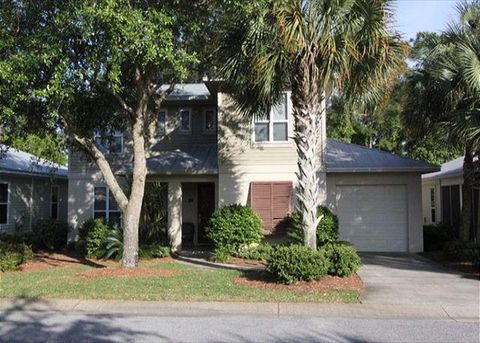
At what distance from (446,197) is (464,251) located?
8299mm

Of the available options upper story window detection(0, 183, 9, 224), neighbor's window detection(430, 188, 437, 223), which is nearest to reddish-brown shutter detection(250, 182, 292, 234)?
neighbor's window detection(430, 188, 437, 223)

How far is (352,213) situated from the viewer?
18.1 m

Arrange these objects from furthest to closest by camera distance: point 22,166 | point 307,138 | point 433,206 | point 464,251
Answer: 1. point 433,206
2. point 22,166
3. point 464,251
4. point 307,138

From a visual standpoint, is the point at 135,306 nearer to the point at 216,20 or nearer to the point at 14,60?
the point at 14,60

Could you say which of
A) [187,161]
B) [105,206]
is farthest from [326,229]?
[105,206]

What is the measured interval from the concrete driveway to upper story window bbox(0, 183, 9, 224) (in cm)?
1391

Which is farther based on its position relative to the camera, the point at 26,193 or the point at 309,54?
the point at 26,193

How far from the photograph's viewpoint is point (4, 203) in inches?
818

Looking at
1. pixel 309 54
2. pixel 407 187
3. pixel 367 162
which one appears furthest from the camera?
pixel 367 162

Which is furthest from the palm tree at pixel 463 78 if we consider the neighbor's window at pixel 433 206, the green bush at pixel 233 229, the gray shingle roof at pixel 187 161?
the neighbor's window at pixel 433 206

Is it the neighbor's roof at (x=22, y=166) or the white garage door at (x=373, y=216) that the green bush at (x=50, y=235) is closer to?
the neighbor's roof at (x=22, y=166)

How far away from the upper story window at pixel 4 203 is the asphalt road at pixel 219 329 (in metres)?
13.0

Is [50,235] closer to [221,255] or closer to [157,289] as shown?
[221,255]

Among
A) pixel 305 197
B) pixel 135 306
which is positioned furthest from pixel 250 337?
pixel 305 197
